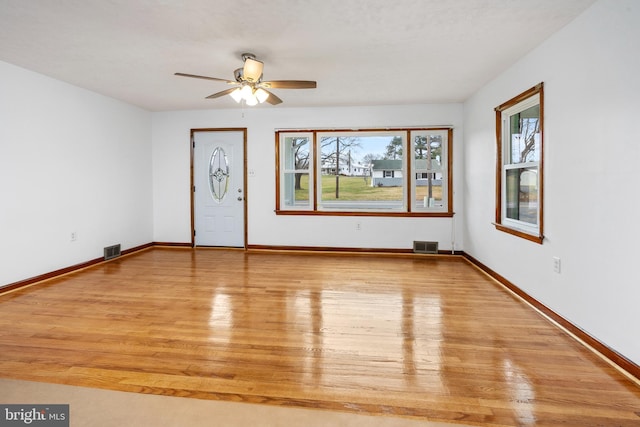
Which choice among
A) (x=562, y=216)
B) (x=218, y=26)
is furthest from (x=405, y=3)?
(x=562, y=216)

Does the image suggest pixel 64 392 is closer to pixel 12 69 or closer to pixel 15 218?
pixel 15 218

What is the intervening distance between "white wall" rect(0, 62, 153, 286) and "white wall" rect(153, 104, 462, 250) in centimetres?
45

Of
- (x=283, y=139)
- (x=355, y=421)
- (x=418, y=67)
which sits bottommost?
(x=355, y=421)

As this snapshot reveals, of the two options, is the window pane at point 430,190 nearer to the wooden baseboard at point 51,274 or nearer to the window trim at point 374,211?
the window trim at point 374,211

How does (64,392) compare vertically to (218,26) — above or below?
below

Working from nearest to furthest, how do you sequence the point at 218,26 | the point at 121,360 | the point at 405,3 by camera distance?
the point at 121,360
the point at 405,3
the point at 218,26

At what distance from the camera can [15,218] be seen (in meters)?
4.07

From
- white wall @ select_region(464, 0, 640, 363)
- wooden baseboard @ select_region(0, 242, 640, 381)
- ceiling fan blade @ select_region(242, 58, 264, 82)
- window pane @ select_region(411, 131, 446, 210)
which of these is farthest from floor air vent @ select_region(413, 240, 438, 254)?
ceiling fan blade @ select_region(242, 58, 264, 82)

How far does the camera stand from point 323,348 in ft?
8.58

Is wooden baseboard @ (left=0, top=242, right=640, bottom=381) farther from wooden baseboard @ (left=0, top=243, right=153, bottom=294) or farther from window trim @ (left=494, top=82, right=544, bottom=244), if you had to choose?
window trim @ (left=494, top=82, right=544, bottom=244)

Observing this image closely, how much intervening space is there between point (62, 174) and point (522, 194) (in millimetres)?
5697

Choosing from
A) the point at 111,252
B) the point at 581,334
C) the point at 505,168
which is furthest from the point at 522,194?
the point at 111,252

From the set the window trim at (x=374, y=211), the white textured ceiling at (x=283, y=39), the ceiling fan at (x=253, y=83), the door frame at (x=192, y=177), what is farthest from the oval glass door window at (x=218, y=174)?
the ceiling fan at (x=253, y=83)

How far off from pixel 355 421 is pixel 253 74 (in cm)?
309
